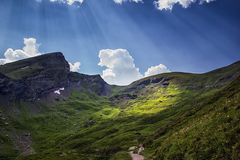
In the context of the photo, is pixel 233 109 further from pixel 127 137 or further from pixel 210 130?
pixel 127 137

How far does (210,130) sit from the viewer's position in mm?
42750

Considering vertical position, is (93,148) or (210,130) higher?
(93,148)

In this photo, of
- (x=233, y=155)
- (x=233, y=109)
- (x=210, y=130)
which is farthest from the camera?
(x=233, y=109)

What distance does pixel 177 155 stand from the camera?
43125mm

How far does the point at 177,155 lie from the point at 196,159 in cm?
624

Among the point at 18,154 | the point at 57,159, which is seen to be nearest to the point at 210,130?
the point at 57,159

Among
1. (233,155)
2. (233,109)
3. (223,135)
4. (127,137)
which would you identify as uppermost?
(127,137)

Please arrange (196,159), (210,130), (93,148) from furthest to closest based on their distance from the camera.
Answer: (93,148) → (210,130) → (196,159)

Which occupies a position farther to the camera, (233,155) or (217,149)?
(217,149)

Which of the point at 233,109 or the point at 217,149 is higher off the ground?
the point at 233,109

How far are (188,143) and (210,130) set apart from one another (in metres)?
3.70

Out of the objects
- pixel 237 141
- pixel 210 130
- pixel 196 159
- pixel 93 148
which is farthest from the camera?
pixel 93 148

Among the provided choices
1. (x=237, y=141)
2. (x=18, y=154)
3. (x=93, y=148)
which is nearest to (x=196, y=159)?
(x=237, y=141)

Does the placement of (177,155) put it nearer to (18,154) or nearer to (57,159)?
(57,159)
